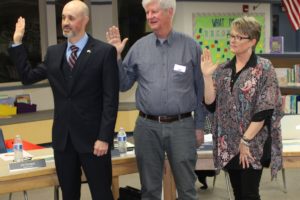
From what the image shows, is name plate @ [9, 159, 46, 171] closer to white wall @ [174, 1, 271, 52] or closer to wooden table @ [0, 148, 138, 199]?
wooden table @ [0, 148, 138, 199]

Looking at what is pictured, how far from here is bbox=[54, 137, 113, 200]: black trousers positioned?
2.81m

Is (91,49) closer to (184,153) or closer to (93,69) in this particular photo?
(93,69)

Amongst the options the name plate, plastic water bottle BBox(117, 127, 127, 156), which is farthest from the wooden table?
plastic water bottle BBox(117, 127, 127, 156)

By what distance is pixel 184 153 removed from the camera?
2.88 metres

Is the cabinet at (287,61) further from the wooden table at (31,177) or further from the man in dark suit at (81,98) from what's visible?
the man in dark suit at (81,98)

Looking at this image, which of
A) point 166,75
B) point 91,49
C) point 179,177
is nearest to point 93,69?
point 91,49

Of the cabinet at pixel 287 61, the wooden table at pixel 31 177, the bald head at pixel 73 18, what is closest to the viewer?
the bald head at pixel 73 18

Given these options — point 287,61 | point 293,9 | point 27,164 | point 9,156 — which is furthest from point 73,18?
point 293,9

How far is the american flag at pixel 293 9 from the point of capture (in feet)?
26.0

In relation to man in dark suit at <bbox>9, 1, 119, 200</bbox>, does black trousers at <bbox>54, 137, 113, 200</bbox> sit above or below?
below

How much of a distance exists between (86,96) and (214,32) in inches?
201

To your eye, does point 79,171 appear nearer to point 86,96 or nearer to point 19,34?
point 86,96

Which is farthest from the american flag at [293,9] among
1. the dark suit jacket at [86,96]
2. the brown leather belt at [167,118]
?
the dark suit jacket at [86,96]

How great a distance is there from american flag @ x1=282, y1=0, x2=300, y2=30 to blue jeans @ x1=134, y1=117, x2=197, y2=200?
18.6 ft
